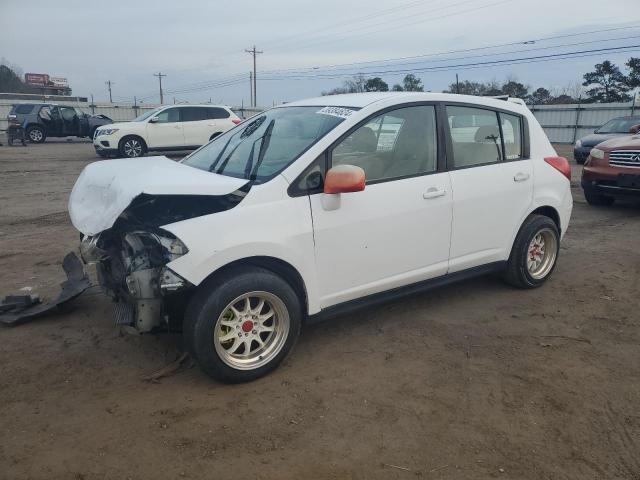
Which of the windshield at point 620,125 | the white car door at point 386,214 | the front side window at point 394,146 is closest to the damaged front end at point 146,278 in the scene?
the white car door at point 386,214

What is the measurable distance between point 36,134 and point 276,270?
24892 millimetres

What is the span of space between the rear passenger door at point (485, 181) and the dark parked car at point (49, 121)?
23150 mm

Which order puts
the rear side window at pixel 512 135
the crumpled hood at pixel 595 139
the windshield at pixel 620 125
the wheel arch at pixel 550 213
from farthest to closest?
1. the windshield at pixel 620 125
2. the crumpled hood at pixel 595 139
3. the wheel arch at pixel 550 213
4. the rear side window at pixel 512 135

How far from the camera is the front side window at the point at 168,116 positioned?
1686cm

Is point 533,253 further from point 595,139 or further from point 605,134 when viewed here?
point 605,134

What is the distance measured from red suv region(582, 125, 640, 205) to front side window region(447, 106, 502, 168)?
4745 millimetres

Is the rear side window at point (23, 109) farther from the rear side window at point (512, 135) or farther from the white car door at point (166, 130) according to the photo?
the rear side window at point (512, 135)

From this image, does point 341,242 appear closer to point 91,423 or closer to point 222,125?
point 91,423

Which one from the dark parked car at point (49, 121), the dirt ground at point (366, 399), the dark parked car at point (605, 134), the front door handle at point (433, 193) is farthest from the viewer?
the dark parked car at point (49, 121)

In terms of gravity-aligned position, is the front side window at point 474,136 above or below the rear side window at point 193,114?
below

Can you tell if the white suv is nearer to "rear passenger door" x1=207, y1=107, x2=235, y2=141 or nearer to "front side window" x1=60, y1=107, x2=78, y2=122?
"rear passenger door" x1=207, y1=107, x2=235, y2=141

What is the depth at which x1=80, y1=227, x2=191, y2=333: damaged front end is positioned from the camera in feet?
9.82

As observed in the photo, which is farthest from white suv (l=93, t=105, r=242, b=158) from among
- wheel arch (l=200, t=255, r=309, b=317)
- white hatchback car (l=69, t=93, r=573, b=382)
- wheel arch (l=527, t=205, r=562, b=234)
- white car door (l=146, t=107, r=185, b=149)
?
wheel arch (l=200, t=255, r=309, b=317)

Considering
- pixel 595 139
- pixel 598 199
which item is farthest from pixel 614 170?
pixel 595 139
